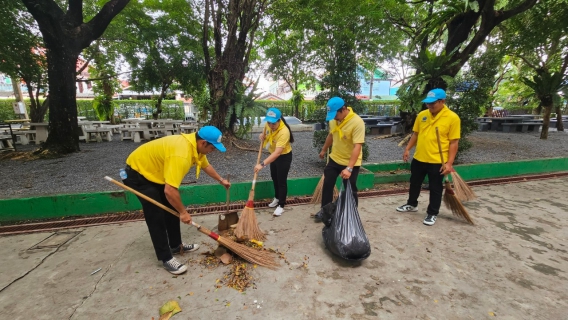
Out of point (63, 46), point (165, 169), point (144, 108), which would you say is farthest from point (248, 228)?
point (144, 108)

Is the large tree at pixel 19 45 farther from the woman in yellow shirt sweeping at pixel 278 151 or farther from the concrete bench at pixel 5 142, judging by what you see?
the woman in yellow shirt sweeping at pixel 278 151

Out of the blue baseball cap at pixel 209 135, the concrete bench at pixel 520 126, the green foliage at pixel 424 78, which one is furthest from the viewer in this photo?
the concrete bench at pixel 520 126

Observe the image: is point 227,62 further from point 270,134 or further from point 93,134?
point 93,134

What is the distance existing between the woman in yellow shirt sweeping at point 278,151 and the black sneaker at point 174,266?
1270mm

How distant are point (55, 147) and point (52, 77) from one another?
162 cm

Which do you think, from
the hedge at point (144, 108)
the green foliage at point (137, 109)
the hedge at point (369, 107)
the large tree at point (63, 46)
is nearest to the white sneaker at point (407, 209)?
the large tree at point (63, 46)

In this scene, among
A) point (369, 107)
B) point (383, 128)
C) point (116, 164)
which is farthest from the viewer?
point (369, 107)

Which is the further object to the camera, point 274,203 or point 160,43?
point 160,43

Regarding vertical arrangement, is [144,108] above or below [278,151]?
above

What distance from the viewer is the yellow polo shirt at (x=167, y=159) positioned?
1961mm

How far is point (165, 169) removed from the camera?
1.99 meters

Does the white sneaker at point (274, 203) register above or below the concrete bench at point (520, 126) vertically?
below

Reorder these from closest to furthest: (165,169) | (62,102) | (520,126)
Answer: (165,169) → (62,102) → (520,126)

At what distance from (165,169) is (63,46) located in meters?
6.04
